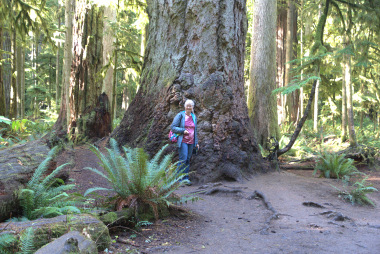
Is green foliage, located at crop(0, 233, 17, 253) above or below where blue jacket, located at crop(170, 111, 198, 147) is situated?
below

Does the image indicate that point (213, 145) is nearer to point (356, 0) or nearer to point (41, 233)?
point (41, 233)

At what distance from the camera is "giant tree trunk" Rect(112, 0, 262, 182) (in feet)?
24.8

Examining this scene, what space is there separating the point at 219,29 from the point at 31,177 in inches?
222

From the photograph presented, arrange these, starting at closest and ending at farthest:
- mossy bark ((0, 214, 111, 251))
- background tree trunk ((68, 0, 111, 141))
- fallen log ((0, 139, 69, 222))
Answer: mossy bark ((0, 214, 111, 251)) → fallen log ((0, 139, 69, 222)) → background tree trunk ((68, 0, 111, 141))

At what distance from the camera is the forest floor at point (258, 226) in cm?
365

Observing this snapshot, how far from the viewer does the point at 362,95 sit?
20.7m

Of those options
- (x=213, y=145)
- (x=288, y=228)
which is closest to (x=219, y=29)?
(x=213, y=145)

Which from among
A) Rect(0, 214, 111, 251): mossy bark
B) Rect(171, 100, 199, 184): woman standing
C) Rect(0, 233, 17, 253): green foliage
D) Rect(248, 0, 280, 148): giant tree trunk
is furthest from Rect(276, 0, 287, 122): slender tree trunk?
Rect(0, 233, 17, 253): green foliage

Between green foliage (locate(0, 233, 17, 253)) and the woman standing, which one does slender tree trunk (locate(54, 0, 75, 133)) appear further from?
green foliage (locate(0, 233, 17, 253))

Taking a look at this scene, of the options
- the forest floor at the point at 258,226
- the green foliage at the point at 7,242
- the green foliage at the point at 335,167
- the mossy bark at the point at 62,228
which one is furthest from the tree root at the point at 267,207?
the green foliage at the point at 335,167

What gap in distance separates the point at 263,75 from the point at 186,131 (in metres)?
5.49

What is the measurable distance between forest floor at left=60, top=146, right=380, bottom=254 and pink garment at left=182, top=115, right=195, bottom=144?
1048 mm

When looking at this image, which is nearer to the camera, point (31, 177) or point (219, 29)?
point (31, 177)

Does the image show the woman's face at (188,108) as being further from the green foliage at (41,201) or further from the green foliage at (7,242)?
the green foliage at (7,242)
